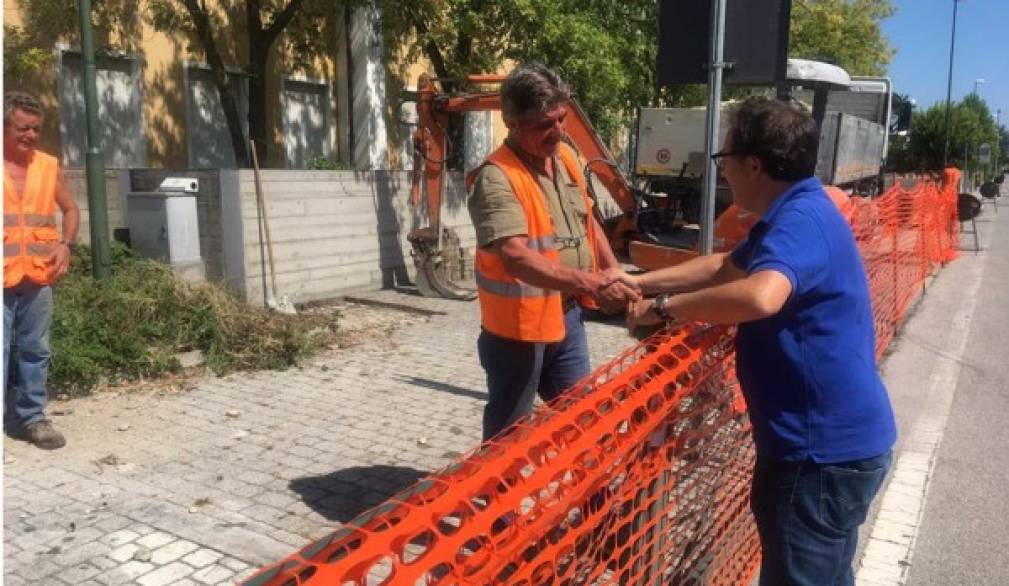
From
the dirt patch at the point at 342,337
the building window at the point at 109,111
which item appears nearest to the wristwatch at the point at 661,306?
the dirt patch at the point at 342,337

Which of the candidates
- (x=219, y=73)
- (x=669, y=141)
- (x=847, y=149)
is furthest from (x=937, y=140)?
(x=219, y=73)

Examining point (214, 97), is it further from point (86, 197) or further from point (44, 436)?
point (44, 436)

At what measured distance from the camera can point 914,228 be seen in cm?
1028

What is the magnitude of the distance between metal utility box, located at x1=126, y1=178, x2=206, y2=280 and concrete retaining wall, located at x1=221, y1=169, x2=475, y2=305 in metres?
0.42

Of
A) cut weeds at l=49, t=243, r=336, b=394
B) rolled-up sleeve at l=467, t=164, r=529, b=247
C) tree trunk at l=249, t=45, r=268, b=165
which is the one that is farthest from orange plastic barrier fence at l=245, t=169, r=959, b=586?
tree trunk at l=249, t=45, r=268, b=165

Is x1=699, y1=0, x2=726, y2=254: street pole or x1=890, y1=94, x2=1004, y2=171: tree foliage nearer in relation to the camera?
x1=699, y1=0, x2=726, y2=254: street pole

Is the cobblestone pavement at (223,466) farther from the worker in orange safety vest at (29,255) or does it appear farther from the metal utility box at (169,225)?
the metal utility box at (169,225)

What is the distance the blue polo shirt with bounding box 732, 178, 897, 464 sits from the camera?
212 cm

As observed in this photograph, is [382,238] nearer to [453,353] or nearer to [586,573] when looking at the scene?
[453,353]

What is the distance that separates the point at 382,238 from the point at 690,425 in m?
8.49

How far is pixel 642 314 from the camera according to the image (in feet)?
8.58

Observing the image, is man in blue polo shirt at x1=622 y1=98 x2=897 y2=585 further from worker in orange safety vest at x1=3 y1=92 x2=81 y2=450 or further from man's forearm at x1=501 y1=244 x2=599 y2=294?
worker in orange safety vest at x1=3 y1=92 x2=81 y2=450

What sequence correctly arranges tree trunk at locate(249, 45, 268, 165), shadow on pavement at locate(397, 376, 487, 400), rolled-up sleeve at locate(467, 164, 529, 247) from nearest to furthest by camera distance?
1. rolled-up sleeve at locate(467, 164, 529, 247)
2. shadow on pavement at locate(397, 376, 487, 400)
3. tree trunk at locate(249, 45, 268, 165)

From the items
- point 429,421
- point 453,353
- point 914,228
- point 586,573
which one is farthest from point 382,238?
point 586,573
